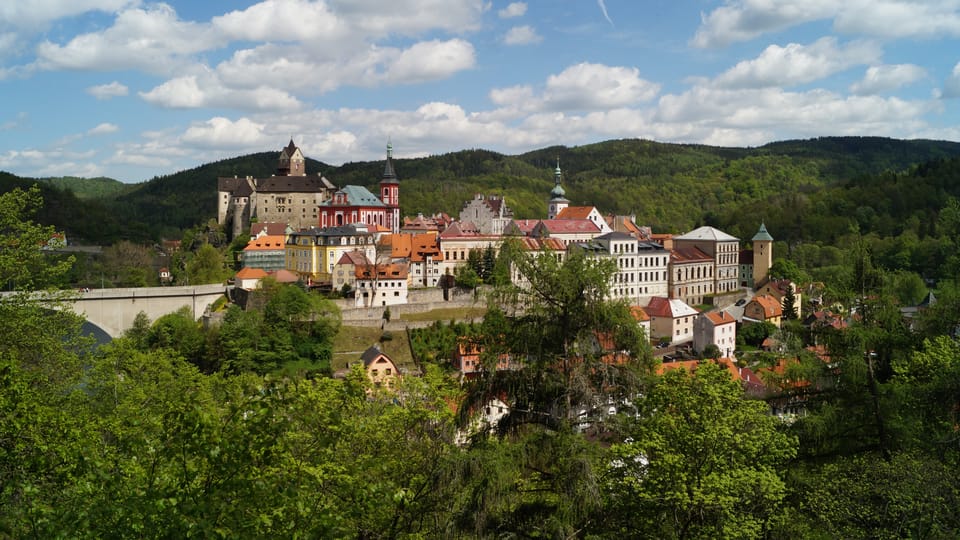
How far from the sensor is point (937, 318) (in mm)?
19609

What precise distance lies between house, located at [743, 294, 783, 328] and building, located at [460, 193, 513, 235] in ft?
85.9

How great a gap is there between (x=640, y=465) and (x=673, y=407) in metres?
1.19

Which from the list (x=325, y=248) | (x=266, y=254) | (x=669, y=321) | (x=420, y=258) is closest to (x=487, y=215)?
(x=420, y=258)

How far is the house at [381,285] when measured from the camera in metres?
59.3

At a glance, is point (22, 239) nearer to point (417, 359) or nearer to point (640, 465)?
point (640, 465)

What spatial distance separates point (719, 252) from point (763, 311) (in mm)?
14013

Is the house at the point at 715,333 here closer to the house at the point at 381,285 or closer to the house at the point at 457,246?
the house at the point at 457,246

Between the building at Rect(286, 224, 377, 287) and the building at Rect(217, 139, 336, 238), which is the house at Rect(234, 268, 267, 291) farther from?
the building at Rect(217, 139, 336, 238)

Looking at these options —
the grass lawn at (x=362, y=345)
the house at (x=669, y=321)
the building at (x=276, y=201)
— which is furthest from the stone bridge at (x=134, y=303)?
the house at (x=669, y=321)

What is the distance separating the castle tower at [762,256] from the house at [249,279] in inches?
1881

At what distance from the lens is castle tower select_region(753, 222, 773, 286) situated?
7912 cm

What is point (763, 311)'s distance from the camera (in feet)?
211

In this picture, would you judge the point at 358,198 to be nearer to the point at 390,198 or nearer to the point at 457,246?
the point at 390,198

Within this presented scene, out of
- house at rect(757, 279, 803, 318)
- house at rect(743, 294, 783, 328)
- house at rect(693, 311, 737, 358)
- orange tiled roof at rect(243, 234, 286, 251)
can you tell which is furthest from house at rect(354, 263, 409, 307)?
house at rect(757, 279, 803, 318)
